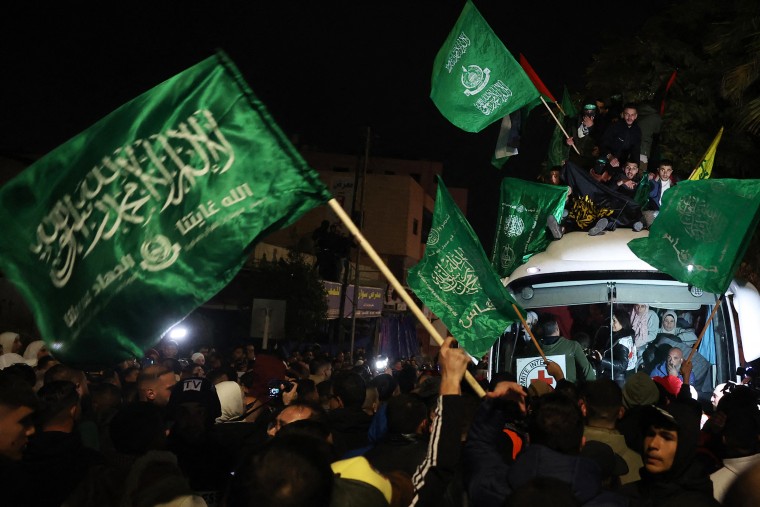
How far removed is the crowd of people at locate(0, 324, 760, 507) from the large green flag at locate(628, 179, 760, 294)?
214cm

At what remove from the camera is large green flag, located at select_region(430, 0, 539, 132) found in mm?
11156

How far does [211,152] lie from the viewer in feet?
14.1

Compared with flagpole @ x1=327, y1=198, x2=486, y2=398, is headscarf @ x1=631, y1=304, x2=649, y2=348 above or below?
below

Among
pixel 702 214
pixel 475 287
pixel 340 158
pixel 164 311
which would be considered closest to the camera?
pixel 164 311

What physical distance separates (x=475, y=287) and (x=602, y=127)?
8.03m

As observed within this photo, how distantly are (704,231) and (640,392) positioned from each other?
3.36 meters

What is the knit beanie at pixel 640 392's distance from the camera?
5770mm

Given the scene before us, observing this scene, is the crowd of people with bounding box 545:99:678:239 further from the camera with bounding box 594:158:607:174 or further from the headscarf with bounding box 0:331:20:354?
the headscarf with bounding box 0:331:20:354

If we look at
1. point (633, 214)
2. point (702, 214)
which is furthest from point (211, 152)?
point (633, 214)

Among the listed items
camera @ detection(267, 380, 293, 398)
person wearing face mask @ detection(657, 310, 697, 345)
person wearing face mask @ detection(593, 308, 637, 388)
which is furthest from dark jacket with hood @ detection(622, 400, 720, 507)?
person wearing face mask @ detection(657, 310, 697, 345)

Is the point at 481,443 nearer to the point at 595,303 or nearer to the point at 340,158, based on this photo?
the point at 595,303

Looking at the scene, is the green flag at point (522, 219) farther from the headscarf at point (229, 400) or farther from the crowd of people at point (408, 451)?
the crowd of people at point (408, 451)

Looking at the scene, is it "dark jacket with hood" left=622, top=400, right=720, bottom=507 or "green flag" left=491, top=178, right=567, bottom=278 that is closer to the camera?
"dark jacket with hood" left=622, top=400, right=720, bottom=507

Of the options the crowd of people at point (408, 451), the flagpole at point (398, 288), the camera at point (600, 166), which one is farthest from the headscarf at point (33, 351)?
the flagpole at point (398, 288)
